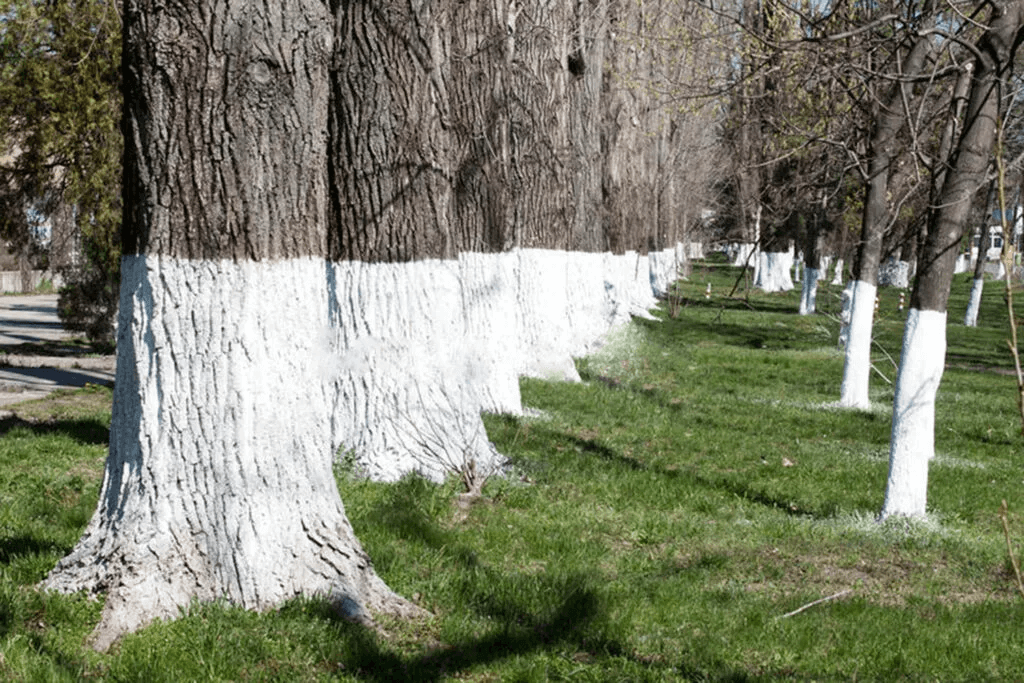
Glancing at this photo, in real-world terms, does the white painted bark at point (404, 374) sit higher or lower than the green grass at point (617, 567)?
higher

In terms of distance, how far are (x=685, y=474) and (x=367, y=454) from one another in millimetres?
3018

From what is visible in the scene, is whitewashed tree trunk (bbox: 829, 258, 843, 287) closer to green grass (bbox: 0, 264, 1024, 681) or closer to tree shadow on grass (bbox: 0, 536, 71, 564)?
green grass (bbox: 0, 264, 1024, 681)

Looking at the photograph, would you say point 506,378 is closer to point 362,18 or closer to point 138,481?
point 362,18

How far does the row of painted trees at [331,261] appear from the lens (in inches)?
194

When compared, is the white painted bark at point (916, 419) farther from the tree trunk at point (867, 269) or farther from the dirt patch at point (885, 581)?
the tree trunk at point (867, 269)

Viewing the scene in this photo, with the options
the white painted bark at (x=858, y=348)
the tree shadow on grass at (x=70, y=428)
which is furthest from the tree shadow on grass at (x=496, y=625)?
the white painted bark at (x=858, y=348)

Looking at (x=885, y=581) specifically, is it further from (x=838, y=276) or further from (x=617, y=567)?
(x=838, y=276)

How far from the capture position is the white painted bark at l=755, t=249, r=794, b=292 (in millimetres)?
51688

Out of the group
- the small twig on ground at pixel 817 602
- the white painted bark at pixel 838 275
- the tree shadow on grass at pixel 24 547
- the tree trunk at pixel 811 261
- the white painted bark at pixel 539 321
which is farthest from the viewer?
the white painted bark at pixel 838 275

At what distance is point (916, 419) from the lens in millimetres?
8445

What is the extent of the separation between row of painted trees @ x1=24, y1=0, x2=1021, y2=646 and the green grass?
33 cm

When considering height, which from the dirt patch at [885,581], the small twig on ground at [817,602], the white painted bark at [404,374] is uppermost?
the white painted bark at [404,374]

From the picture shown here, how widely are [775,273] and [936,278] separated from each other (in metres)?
45.1

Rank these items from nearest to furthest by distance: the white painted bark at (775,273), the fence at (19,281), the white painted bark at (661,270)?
the white painted bark at (661,270), the fence at (19,281), the white painted bark at (775,273)
